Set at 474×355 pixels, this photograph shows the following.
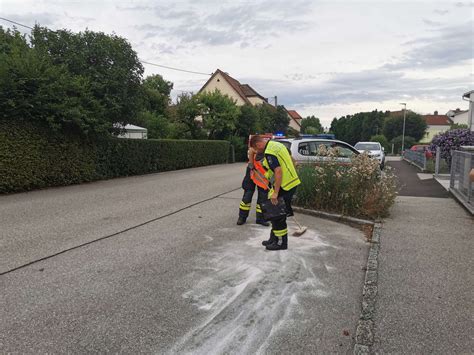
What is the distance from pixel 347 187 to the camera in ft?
25.4

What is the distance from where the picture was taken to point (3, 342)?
2.96 m

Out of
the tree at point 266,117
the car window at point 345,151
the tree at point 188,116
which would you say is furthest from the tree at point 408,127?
the car window at point 345,151

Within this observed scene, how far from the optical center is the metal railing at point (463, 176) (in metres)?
8.68

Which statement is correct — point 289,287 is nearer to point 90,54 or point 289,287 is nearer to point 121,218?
point 121,218

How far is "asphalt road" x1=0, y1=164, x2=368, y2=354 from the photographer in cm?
304

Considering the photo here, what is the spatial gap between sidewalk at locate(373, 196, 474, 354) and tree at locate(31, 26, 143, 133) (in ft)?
33.8

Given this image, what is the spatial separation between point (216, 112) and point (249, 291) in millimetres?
27453

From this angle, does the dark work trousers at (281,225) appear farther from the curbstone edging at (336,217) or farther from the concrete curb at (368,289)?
the curbstone edging at (336,217)

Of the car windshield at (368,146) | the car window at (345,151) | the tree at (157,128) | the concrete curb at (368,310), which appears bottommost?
the concrete curb at (368,310)

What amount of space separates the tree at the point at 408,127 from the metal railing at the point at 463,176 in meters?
74.0

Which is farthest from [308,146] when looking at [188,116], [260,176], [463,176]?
[188,116]

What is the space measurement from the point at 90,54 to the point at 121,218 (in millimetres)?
8607

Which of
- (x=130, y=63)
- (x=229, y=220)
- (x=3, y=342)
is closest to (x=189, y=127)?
(x=130, y=63)

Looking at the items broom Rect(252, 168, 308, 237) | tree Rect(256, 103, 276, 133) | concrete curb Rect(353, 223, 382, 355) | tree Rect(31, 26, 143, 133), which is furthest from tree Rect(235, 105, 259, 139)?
concrete curb Rect(353, 223, 382, 355)
